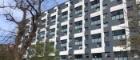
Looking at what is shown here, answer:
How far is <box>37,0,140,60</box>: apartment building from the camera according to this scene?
47844 millimetres

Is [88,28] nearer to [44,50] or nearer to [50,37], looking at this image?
[44,50]

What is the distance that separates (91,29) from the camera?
55.2 meters

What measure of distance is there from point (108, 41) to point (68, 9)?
57.9 feet

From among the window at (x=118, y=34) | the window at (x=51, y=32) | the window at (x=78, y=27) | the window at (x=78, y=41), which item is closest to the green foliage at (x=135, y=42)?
the window at (x=118, y=34)

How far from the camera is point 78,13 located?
199 feet

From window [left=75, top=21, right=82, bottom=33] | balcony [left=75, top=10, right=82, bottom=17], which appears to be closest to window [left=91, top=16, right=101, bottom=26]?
window [left=75, top=21, right=82, bottom=33]

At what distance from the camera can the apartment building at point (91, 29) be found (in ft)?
157

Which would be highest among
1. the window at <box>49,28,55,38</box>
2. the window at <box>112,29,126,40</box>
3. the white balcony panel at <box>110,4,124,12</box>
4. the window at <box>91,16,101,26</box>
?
the white balcony panel at <box>110,4,124,12</box>

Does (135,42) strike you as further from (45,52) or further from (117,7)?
(45,52)

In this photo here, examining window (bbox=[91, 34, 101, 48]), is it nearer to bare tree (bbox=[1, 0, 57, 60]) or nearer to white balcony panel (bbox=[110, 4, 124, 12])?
white balcony panel (bbox=[110, 4, 124, 12])

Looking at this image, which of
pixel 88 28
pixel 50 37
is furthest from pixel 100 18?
pixel 50 37

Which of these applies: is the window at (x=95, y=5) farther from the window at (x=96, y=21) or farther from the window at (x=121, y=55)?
the window at (x=121, y=55)

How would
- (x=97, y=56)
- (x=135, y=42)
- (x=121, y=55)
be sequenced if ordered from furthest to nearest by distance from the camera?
(x=97, y=56) → (x=121, y=55) → (x=135, y=42)

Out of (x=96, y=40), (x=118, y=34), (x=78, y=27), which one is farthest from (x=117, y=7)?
(x=78, y=27)
